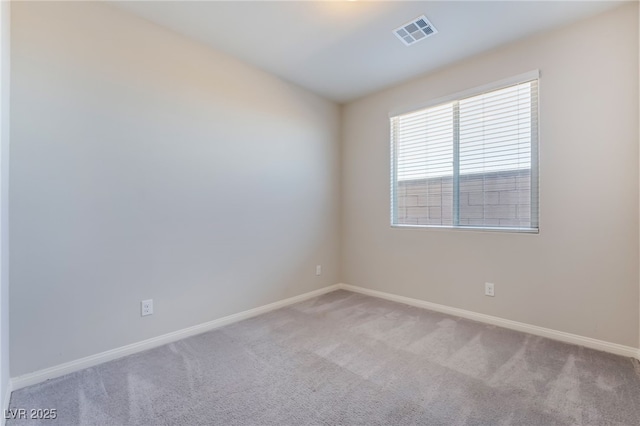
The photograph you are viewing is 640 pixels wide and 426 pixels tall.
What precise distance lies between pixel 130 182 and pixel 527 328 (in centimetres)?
349

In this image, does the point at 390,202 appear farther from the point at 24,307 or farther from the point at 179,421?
the point at 24,307

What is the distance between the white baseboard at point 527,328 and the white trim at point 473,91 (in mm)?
2149

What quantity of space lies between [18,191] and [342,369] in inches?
91.8

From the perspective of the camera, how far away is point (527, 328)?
251cm

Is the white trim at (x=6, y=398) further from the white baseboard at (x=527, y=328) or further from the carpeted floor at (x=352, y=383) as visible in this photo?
the white baseboard at (x=527, y=328)

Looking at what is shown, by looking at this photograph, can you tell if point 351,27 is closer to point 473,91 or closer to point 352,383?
point 473,91

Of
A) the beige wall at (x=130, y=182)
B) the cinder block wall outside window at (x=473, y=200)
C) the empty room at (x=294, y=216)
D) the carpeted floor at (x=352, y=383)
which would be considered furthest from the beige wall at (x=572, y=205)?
the beige wall at (x=130, y=182)

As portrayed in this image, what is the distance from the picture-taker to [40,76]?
183 cm

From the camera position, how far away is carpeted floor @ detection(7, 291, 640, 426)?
1505 mm

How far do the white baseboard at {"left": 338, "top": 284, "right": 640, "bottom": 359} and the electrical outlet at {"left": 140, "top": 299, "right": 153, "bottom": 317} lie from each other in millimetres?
2461

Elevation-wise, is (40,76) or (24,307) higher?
(40,76)

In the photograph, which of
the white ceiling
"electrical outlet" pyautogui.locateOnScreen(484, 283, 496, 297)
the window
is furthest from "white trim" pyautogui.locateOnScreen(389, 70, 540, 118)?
"electrical outlet" pyautogui.locateOnScreen(484, 283, 496, 297)

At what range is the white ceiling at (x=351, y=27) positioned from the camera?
6.91ft

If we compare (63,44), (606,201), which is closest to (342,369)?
(606,201)
